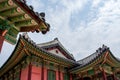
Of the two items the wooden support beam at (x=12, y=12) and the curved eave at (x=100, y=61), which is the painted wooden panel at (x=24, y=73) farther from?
the wooden support beam at (x=12, y=12)

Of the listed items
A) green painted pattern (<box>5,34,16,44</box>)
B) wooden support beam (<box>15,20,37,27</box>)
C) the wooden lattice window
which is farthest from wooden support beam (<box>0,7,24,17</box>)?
the wooden lattice window

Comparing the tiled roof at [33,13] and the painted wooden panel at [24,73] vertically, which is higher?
the tiled roof at [33,13]

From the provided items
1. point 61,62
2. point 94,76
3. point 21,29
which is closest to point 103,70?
point 94,76

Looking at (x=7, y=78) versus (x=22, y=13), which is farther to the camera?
(x=7, y=78)

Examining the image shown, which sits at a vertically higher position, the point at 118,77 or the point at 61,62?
the point at 61,62

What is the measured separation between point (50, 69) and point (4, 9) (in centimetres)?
999

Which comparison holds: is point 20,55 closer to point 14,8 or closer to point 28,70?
point 28,70

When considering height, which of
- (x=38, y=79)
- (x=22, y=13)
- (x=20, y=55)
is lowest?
(x=38, y=79)

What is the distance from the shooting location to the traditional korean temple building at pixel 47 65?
37.6 ft

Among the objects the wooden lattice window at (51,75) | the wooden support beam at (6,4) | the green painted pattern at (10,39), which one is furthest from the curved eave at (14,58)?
the wooden support beam at (6,4)

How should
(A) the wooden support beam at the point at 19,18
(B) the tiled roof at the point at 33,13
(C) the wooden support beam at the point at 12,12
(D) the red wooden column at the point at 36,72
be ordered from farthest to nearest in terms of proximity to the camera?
(D) the red wooden column at the point at 36,72, (A) the wooden support beam at the point at 19,18, (C) the wooden support beam at the point at 12,12, (B) the tiled roof at the point at 33,13

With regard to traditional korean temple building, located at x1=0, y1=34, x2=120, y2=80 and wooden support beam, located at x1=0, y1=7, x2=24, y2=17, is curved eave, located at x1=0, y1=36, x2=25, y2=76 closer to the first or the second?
traditional korean temple building, located at x1=0, y1=34, x2=120, y2=80

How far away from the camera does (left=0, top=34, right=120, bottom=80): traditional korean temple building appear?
11.5m

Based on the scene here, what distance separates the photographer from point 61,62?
13312 mm
